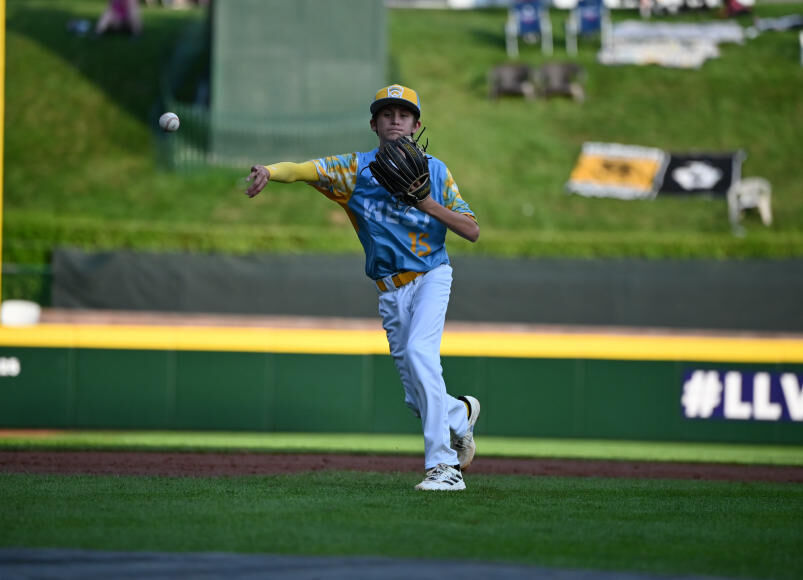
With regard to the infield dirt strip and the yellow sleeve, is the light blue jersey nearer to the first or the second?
the yellow sleeve

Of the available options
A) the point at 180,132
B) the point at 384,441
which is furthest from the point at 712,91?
the point at 384,441

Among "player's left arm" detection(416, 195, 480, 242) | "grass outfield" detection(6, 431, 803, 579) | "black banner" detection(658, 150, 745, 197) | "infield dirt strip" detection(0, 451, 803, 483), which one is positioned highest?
"black banner" detection(658, 150, 745, 197)

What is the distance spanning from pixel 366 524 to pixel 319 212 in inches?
754

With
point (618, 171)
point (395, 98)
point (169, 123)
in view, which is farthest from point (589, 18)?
point (395, 98)

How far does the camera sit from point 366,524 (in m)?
4.97

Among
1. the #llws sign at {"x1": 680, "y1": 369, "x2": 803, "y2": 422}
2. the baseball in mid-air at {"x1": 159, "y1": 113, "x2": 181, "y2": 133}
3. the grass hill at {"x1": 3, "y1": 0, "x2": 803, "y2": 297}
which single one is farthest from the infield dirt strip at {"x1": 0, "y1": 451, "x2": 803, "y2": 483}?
the grass hill at {"x1": 3, "y1": 0, "x2": 803, "y2": 297}

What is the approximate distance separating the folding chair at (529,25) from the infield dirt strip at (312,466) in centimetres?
2462

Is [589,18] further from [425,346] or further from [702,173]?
[425,346]

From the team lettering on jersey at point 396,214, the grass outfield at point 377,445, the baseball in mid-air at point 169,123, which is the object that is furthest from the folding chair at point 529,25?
the team lettering on jersey at point 396,214

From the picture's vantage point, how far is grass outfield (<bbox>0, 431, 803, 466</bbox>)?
1048cm

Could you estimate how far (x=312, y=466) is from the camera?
8570 mm

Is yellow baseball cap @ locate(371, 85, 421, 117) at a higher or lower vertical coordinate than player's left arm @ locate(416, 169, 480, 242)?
higher

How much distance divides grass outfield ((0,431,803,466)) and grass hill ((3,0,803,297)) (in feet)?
25.1

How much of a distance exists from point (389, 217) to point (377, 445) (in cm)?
561
